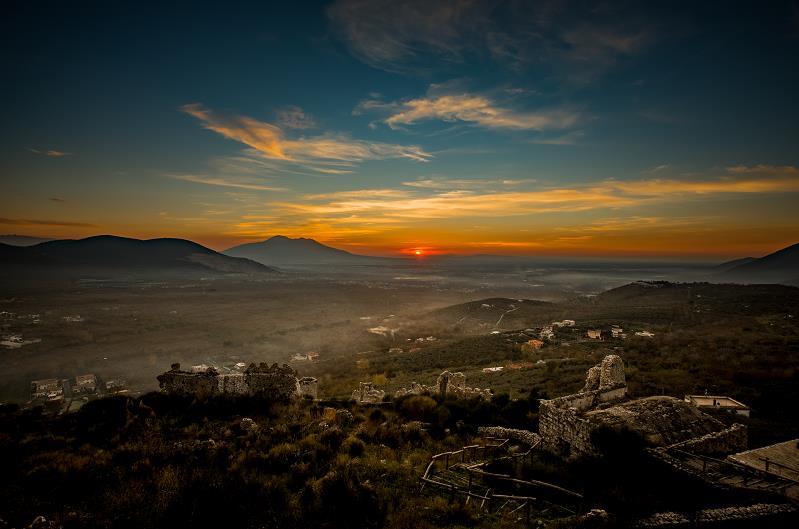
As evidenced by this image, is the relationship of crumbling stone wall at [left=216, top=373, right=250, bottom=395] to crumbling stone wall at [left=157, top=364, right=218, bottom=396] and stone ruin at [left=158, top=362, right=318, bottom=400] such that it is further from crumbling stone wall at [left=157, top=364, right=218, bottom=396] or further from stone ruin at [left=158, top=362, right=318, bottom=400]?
crumbling stone wall at [left=157, top=364, right=218, bottom=396]

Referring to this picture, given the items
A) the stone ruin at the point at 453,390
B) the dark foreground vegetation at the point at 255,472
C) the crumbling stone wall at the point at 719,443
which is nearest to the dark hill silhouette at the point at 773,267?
the stone ruin at the point at 453,390

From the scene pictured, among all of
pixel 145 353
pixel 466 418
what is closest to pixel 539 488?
pixel 466 418

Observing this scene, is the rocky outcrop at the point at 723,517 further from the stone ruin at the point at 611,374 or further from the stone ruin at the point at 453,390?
the stone ruin at the point at 453,390

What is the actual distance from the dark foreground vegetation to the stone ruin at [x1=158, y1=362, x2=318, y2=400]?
1.54m

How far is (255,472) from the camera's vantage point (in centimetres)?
776

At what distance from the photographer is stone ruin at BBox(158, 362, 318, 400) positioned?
46.1 feet

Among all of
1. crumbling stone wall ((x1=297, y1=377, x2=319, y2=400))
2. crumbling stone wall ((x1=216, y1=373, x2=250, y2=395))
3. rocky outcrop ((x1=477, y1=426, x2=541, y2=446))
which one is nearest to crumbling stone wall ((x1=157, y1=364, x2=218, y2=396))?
crumbling stone wall ((x1=216, y1=373, x2=250, y2=395))

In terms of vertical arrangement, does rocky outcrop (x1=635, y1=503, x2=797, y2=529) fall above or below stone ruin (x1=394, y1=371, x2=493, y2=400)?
above

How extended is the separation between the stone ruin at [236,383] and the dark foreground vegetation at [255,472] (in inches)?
60.5

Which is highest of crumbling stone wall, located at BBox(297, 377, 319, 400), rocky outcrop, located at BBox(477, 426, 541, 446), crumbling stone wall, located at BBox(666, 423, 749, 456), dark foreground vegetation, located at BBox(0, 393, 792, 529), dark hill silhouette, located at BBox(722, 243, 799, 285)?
dark hill silhouette, located at BBox(722, 243, 799, 285)

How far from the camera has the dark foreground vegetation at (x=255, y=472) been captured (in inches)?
241

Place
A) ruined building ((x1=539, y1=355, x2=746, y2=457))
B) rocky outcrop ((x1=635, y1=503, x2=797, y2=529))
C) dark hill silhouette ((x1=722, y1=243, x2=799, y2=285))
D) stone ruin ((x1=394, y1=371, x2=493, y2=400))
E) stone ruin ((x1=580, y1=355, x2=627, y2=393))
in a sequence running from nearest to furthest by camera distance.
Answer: rocky outcrop ((x1=635, y1=503, x2=797, y2=529)) < ruined building ((x1=539, y1=355, x2=746, y2=457)) < stone ruin ((x1=580, y1=355, x2=627, y2=393)) < stone ruin ((x1=394, y1=371, x2=493, y2=400)) < dark hill silhouette ((x1=722, y1=243, x2=799, y2=285))

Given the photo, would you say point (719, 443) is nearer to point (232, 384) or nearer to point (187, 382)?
point (232, 384)

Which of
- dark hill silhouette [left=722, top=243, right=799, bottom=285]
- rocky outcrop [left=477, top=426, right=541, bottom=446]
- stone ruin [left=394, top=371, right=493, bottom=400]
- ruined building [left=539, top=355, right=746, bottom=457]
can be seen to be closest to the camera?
ruined building [left=539, top=355, right=746, bottom=457]
